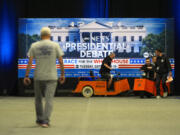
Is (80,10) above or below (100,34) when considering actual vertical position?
above

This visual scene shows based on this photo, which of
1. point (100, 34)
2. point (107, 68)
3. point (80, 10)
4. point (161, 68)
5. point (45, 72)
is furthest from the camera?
point (80, 10)

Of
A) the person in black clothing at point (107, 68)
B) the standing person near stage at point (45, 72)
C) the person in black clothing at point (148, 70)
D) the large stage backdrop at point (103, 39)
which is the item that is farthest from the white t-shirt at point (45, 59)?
the large stage backdrop at point (103, 39)

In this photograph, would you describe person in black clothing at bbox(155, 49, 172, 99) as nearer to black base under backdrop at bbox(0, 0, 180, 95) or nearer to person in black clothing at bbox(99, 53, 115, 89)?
person in black clothing at bbox(99, 53, 115, 89)

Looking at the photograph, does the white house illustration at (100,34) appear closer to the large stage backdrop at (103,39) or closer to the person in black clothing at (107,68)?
the large stage backdrop at (103,39)

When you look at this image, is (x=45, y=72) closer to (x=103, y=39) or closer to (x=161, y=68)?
(x=161, y=68)

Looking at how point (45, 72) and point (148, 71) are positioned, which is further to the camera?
point (148, 71)

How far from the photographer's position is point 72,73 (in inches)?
699

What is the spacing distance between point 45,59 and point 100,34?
9718mm

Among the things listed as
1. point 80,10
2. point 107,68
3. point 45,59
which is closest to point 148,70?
point 107,68

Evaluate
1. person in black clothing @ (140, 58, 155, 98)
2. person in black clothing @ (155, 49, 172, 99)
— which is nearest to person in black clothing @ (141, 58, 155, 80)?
person in black clothing @ (140, 58, 155, 98)

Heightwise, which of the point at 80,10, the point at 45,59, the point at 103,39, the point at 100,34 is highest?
the point at 80,10

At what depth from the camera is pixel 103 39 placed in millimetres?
17844

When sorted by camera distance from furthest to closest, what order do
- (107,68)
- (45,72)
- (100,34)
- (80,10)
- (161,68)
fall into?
1. (80,10)
2. (100,34)
3. (107,68)
4. (161,68)
5. (45,72)

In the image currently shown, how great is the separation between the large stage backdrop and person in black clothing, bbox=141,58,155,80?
84 cm
